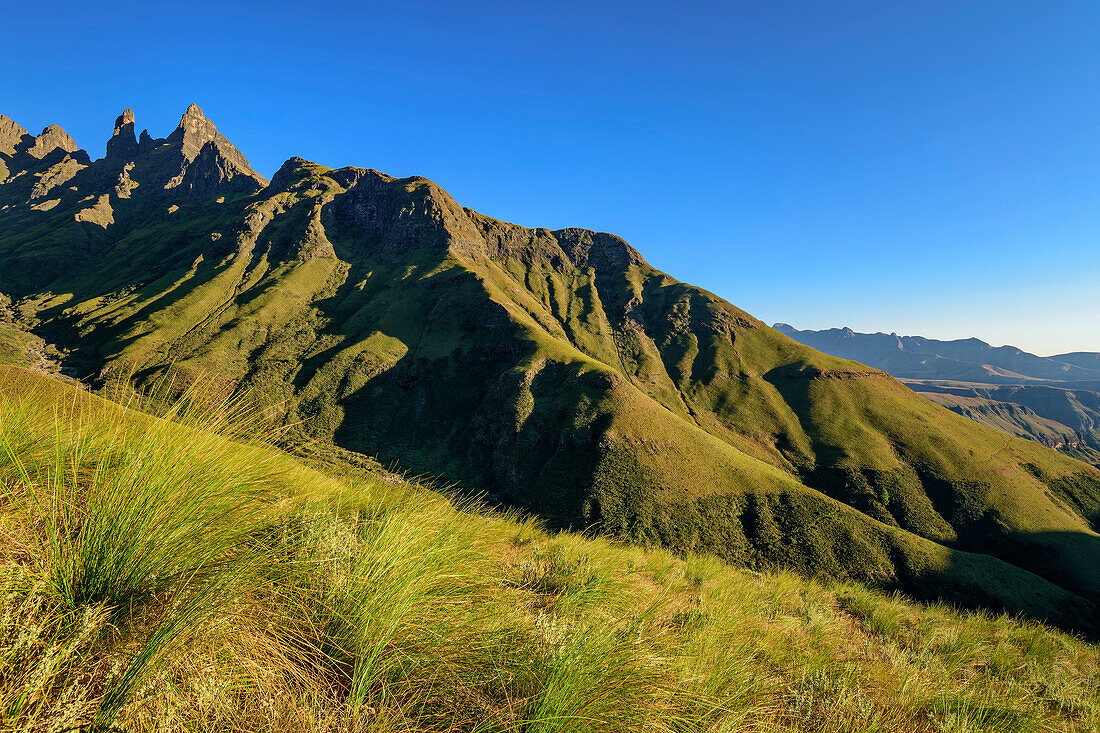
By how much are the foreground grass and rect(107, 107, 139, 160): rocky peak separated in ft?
965

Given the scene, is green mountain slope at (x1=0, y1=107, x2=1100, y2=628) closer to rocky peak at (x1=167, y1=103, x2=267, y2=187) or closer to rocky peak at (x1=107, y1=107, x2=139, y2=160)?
rocky peak at (x1=167, y1=103, x2=267, y2=187)

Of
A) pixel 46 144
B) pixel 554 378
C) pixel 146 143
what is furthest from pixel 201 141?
pixel 554 378

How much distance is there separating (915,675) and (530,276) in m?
128

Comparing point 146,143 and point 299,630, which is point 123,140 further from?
point 299,630

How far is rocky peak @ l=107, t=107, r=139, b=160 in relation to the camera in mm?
193500

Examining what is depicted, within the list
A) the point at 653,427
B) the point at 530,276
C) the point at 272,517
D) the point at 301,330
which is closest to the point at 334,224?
the point at 301,330

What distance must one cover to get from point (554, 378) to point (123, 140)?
26605 cm

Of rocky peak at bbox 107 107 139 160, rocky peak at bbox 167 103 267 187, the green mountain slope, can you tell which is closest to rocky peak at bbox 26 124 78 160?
rocky peak at bbox 107 107 139 160

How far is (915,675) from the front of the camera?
387 cm

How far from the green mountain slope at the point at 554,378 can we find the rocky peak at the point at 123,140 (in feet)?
171

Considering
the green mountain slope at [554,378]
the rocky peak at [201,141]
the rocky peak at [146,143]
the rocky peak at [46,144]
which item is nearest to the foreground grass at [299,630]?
the green mountain slope at [554,378]

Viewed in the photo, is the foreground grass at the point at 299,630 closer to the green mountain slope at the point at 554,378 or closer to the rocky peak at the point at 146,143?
the green mountain slope at the point at 554,378

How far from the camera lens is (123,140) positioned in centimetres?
19425

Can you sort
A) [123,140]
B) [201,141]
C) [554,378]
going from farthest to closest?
[123,140], [201,141], [554,378]
